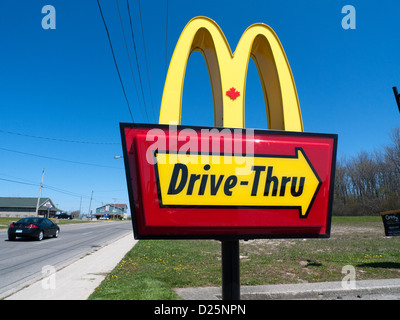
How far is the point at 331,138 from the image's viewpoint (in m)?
1.88

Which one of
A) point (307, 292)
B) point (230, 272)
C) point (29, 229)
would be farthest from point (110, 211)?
point (230, 272)

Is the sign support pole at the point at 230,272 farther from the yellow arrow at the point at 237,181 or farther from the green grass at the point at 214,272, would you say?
the green grass at the point at 214,272

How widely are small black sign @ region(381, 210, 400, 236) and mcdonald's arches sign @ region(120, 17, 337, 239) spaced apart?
8669mm

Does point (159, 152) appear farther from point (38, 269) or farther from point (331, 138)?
point (38, 269)

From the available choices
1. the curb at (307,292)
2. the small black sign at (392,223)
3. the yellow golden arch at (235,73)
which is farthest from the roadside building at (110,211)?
the yellow golden arch at (235,73)

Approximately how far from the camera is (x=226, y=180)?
177 cm

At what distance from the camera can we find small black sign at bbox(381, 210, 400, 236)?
28.3 ft

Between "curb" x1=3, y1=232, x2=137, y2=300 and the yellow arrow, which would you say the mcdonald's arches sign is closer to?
the yellow arrow

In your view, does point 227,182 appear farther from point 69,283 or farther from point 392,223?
point 392,223

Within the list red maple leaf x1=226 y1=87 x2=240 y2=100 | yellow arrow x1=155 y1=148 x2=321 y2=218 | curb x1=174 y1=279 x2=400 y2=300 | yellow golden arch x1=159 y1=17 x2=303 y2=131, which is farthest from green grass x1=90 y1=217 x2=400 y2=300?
red maple leaf x1=226 y1=87 x2=240 y2=100

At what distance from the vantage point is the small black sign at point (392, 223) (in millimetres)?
8617
